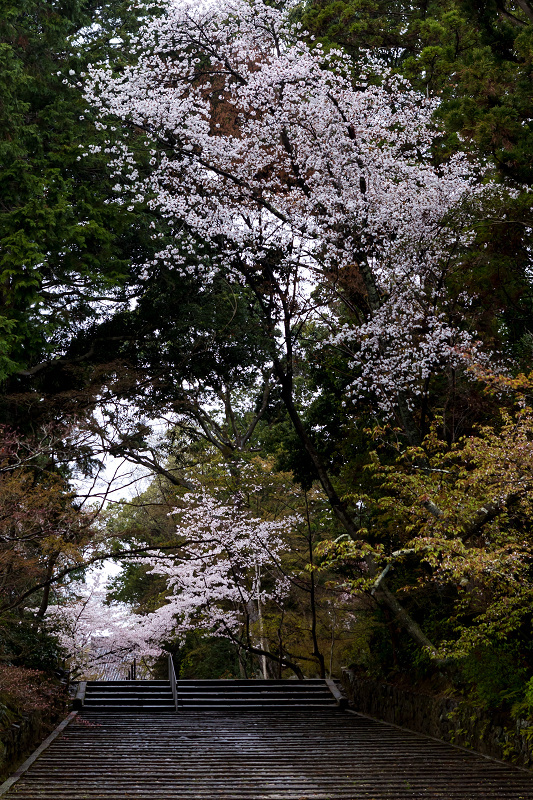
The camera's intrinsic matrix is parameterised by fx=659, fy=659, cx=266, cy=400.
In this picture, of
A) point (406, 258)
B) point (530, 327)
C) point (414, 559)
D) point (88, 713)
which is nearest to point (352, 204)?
point (406, 258)

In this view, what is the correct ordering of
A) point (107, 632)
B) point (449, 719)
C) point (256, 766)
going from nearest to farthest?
point (256, 766)
point (449, 719)
point (107, 632)

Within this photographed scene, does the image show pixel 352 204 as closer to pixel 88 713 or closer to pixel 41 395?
pixel 41 395

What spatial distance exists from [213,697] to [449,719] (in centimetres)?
486

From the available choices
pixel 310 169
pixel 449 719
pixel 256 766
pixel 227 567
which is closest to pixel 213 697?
pixel 227 567

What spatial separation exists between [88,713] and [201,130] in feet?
30.1

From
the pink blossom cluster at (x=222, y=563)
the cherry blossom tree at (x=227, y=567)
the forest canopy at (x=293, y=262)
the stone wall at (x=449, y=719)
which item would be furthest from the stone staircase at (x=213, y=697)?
the pink blossom cluster at (x=222, y=563)

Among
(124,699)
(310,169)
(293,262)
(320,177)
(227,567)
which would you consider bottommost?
(124,699)

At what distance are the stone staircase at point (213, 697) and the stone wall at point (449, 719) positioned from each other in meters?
0.74

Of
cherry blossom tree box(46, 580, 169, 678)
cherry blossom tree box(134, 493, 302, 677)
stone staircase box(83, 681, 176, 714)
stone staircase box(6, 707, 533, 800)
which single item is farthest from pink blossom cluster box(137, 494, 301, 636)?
stone staircase box(6, 707, 533, 800)

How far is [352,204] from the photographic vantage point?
9.95 m

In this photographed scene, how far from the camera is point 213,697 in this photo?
37.1 ft

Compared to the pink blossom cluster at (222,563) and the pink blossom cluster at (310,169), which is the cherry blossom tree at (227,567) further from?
the pink blossom cluster at (310,169)

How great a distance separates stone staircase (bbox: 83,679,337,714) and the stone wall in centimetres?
74

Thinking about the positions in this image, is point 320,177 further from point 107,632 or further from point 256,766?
point 107,632
